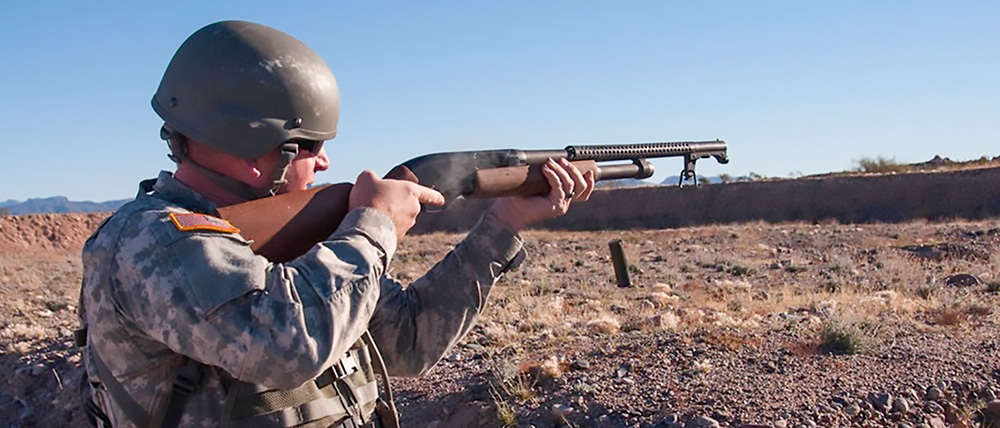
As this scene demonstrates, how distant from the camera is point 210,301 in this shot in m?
1.99

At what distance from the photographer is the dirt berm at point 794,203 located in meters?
36.1

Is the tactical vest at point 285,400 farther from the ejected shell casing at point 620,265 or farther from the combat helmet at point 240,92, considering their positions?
the ejected shell casing at point 620,265

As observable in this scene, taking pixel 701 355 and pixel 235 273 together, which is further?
pixel 701 355

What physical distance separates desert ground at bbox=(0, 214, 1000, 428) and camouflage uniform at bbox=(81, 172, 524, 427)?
3.51 meters

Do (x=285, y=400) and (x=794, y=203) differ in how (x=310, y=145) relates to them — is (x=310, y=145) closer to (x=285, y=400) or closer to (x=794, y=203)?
(x=285, y=400)

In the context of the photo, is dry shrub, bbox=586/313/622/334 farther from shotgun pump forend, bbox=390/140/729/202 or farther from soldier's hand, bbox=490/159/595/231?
soldier's hand, bbox=490/159/595/231

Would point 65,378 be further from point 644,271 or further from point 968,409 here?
point 644,271

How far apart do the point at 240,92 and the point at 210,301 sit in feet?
2.28

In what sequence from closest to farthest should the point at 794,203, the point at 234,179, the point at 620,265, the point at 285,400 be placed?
the point at 285,400
the point at 234,179
the point at 620,265
the point at 794,203

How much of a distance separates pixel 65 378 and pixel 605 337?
5.11 meters

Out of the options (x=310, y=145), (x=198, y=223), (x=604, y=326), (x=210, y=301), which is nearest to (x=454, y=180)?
(x=310, y=145)

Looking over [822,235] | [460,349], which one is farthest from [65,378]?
[822,235]

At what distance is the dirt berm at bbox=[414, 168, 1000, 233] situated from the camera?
118 ft

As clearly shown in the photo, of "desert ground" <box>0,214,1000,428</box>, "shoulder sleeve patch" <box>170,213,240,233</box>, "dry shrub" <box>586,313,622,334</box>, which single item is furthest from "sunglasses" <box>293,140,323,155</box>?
"dry shrub" <box>586,313,622,334</box>
